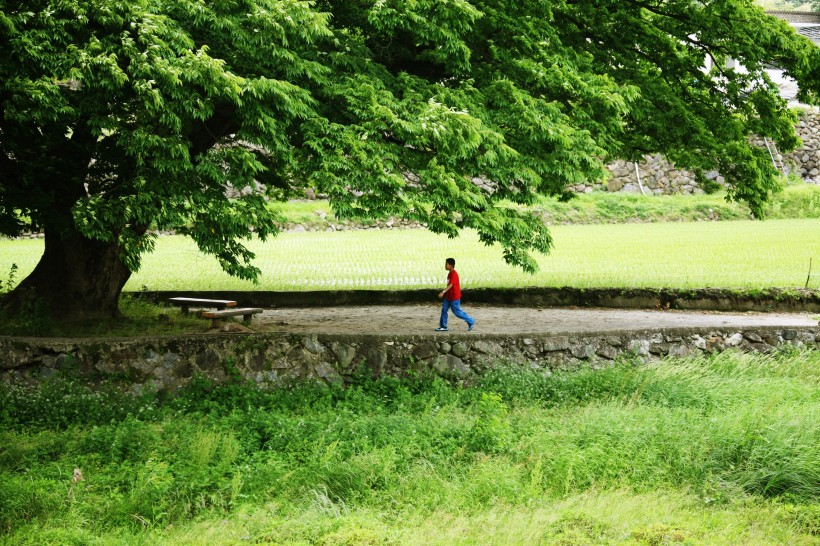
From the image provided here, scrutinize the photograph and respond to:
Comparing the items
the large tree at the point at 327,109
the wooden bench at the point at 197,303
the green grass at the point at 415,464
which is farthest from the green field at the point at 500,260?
the green grass at the point at 415,464

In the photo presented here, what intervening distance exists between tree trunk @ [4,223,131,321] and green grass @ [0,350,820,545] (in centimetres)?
299

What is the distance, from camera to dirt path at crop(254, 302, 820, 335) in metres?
15.9

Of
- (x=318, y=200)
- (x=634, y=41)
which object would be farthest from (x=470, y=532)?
(x=318, y=200)

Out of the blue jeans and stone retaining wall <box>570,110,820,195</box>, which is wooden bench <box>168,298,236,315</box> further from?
stone retaining wall <box>570,110,820,195</box>

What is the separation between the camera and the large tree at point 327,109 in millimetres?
10344

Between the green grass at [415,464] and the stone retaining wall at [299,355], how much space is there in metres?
Result: 0.42

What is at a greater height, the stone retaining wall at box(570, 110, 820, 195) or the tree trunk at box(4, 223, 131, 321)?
the stone retaining wall at box(570, 110, 820, 195)

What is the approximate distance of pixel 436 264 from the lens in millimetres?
27453

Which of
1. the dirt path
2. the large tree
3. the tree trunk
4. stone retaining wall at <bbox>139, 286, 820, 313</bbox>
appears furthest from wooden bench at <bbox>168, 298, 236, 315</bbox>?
stone retaining wall at <bbox>139, 286, 820, 313</bbox>

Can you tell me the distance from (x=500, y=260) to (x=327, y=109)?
56.3ft

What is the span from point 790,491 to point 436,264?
1860cm

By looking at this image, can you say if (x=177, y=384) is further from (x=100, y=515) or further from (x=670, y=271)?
(x=670, y=271)

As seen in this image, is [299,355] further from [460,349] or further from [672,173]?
[672,173]

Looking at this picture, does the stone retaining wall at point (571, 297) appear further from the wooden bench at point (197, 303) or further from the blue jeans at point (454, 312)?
the blue jeans at point (454, 312)
